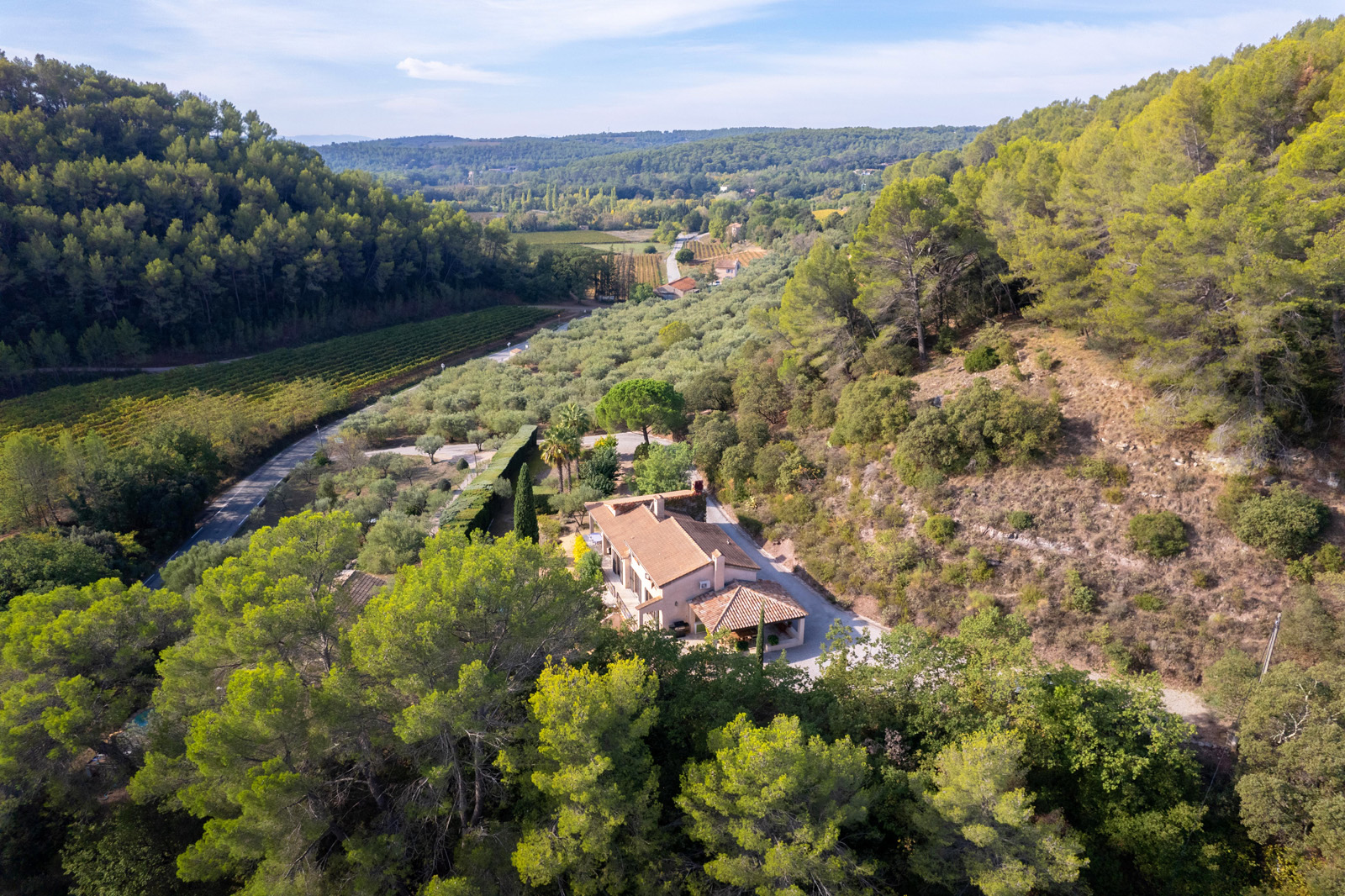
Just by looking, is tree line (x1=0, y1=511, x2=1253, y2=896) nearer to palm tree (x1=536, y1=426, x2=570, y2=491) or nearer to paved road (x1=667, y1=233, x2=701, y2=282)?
palm tree (x1=536, y1=426, x2=570, y2=491)

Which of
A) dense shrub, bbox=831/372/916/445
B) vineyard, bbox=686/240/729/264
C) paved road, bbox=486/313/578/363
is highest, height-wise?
vineyard, bbox=686/240/729/264

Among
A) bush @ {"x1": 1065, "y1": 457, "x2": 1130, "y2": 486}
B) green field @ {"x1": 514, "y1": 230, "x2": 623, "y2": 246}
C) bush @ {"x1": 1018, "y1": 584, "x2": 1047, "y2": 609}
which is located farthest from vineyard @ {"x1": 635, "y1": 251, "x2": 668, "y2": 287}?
bush @ {"x1": 1018, "y1": 584, "x2": 1047, "y2": 609}

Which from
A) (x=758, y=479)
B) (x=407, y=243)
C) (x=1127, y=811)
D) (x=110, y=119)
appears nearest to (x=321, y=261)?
(x=407, y=243)

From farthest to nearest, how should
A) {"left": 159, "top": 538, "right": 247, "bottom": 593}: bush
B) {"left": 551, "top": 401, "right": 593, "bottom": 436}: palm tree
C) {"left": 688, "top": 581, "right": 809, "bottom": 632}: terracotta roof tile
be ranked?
{"left": 551, "top": 401, "right": 593, "bottom": 436}: palm tree, {"left": 159, "top": 538, "right": 247, "bottom": 593}: bush, {"left": 688, "top": 581, "right": 809, "bottom": 632}: terracotta roof tile

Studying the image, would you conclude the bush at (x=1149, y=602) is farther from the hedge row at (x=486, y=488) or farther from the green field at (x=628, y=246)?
the green field at (x=628, y=246)

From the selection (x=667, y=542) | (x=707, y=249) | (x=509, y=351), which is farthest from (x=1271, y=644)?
(x=707, y=249)

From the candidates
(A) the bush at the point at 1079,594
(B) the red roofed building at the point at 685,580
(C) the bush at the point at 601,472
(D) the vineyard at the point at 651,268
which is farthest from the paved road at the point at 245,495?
(D) the vineyard at the point at 651,268
